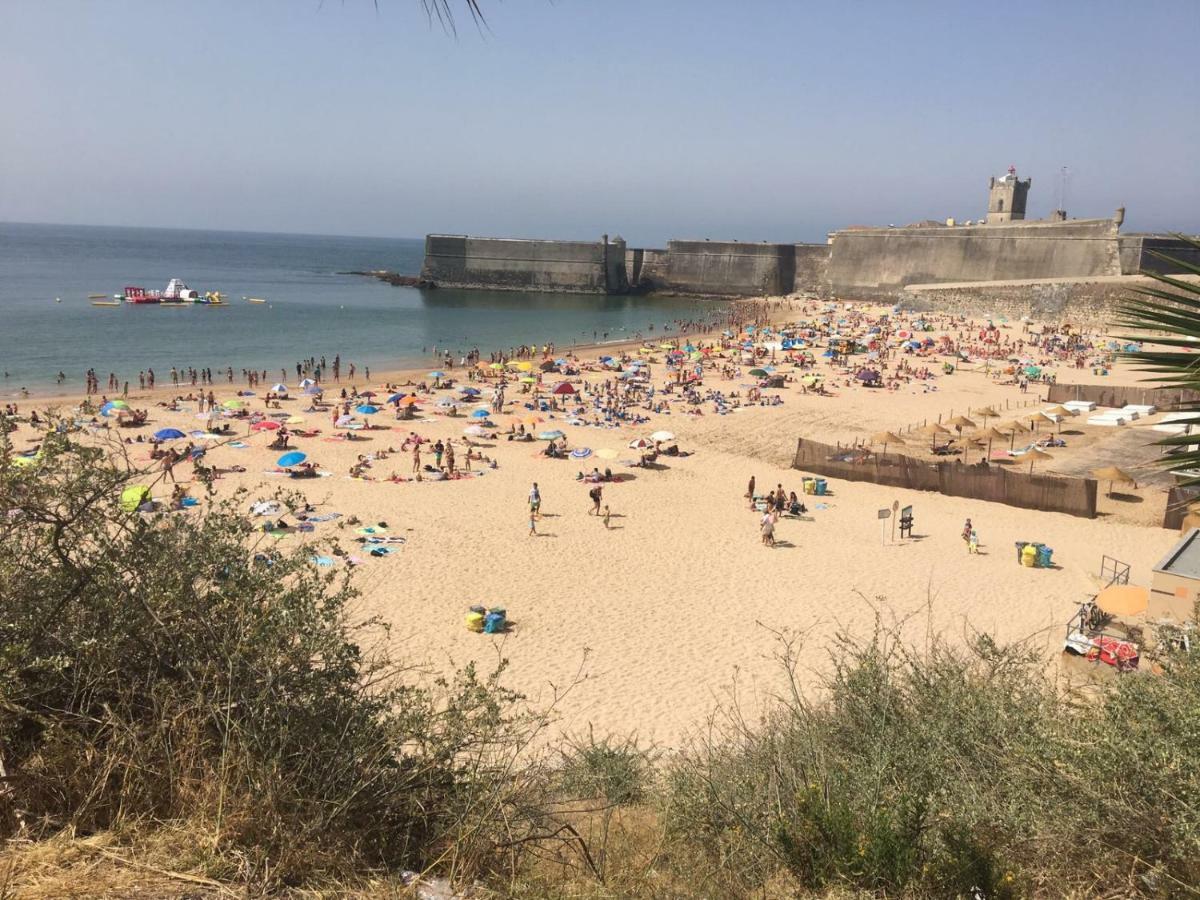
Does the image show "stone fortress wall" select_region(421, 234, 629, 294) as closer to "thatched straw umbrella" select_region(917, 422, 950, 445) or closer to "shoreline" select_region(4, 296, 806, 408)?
"shoreline" select_region(4, 296, 806, 408)

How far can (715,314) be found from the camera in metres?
56.2

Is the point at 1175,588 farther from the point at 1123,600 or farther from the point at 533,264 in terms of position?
the point at 533,264

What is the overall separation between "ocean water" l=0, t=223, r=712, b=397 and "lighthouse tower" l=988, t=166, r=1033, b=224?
A: 19.5 metres

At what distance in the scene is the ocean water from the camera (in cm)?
3378

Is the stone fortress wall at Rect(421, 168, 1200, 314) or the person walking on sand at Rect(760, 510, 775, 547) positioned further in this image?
the stone fortress wall at Rect(421, 168, 1200, 314)

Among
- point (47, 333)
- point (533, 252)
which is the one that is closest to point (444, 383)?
point (47, 333)

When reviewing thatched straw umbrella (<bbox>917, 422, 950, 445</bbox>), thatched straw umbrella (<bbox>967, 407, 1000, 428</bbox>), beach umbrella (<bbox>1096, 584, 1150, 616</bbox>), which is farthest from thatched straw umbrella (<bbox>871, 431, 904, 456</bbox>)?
Result: beach umbrella (<bbox>1096, 584, 1150, 616</bbox>)

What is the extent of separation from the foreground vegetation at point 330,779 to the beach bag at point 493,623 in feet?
20.0

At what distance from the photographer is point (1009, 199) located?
185 ft

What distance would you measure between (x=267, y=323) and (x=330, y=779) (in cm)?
4750

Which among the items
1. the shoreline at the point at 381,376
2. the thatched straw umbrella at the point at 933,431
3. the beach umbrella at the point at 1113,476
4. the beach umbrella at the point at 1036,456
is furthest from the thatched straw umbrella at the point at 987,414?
the shoreline at the point at 381,376

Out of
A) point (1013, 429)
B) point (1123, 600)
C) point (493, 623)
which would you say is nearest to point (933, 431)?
point (1013, 429)

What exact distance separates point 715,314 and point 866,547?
44129 mm

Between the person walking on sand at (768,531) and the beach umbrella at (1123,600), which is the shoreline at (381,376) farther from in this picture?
the beach umbrella at (1123,600)
